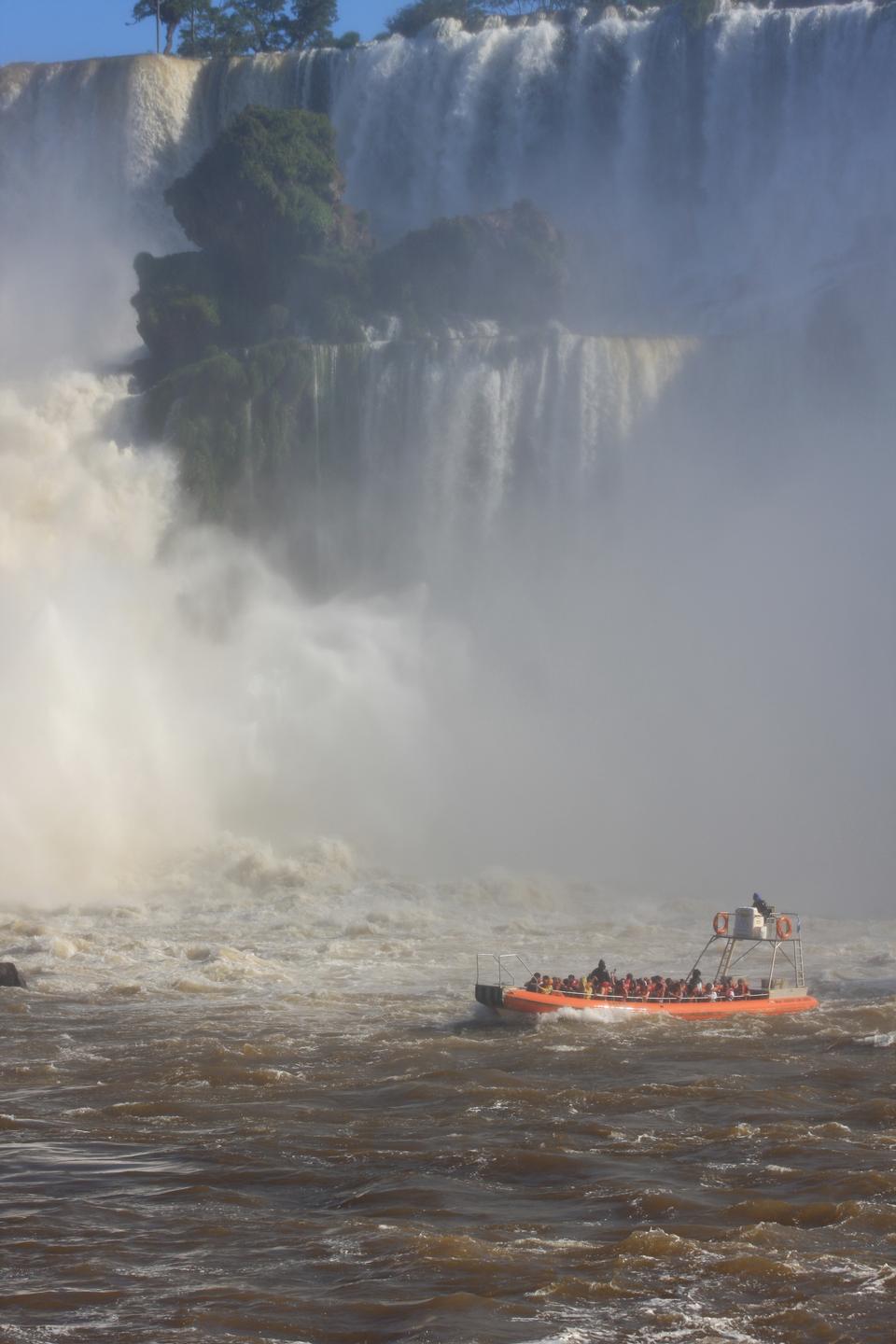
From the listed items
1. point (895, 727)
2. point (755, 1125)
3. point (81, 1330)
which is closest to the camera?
point (81, 1330)

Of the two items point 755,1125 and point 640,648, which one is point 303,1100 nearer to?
point 755,1125

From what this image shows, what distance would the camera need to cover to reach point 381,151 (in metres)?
47.2

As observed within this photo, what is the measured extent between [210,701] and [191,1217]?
20527 mm

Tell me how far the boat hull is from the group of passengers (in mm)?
62

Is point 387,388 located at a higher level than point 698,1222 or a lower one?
higher

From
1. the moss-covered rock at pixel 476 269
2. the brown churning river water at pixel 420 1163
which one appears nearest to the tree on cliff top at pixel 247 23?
the moss-covered rock at pixel 476 269

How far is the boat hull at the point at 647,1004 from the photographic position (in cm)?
1681

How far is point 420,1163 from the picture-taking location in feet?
38.8

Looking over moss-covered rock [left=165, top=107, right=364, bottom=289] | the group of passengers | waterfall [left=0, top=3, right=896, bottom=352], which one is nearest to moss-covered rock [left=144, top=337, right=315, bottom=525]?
moss-covered rock [left=165, top=107, right=364, bottom=289]

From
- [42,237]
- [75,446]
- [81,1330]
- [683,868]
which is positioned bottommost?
[81,1330]

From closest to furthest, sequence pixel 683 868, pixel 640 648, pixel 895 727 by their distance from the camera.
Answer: pixel 683 868, pixel 895 727, pixel 640 648

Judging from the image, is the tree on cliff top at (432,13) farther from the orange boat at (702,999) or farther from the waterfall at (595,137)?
the orange boat at (702,999)

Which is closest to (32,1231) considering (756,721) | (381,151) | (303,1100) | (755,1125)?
(303,1100)

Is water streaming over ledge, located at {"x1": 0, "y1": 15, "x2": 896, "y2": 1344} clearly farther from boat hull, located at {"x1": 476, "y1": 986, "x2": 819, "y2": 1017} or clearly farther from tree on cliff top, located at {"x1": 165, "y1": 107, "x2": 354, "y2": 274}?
tree on cliff top, located at {"x1": 165, "y1": 107, "x2": 354, "y2": 274}
